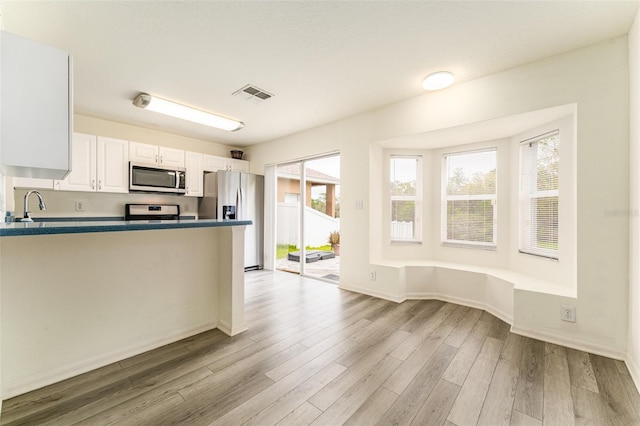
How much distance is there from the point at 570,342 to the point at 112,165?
221 inches

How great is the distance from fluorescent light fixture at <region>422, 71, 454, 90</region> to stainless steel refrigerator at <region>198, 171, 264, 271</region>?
134 inches

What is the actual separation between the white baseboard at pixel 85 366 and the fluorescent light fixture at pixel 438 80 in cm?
330

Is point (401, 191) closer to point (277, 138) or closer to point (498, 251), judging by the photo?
point (498, 251)

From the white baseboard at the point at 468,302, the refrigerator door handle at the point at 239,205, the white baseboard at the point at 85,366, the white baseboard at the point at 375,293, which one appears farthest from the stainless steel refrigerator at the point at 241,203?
the white baseboard at the point at 468,302

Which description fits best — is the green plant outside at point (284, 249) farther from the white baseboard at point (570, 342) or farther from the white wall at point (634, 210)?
the white wall at point (634, 210)

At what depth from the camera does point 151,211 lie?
13.9ft

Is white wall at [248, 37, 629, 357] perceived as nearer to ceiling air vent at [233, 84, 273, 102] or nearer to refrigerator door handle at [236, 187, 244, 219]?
ceiling air vent at [233, 84, 273, 102]

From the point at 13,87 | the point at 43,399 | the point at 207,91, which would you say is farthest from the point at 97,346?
the point at 207,91

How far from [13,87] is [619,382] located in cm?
402

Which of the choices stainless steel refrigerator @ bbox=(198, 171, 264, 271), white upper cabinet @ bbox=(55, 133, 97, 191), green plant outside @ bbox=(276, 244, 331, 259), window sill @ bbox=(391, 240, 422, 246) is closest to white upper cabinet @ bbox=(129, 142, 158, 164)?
white upper cabinet @ bbox=(55, 133, 97, 191)

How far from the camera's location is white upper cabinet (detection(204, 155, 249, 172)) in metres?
4.75

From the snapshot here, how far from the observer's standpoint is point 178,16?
1825 mm

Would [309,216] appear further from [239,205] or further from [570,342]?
[570,342]

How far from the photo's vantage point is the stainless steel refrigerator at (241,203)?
4594 mm
